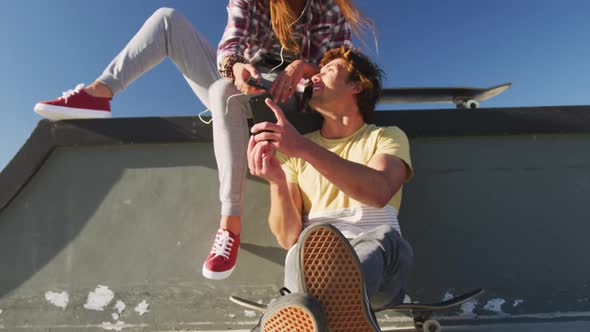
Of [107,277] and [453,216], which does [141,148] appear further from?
[453,216]

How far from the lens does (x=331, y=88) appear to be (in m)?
1.50

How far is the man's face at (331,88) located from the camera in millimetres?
1501

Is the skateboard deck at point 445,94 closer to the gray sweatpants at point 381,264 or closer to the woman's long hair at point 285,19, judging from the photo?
the woman's long hair at point 285,19

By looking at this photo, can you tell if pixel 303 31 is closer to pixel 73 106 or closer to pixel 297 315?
pixel 73 106

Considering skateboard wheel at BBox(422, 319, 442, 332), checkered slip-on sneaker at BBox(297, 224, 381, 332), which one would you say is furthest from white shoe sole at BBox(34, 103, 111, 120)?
skateboard wheel at BBox(422, 319, 442, 332)

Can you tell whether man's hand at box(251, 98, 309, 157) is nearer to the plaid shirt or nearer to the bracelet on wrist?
the bracelet on wrist

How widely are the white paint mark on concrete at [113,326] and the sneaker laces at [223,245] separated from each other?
1.85 ft

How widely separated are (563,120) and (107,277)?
2.23 metres

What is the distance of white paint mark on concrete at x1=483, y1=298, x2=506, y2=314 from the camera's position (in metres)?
1.63

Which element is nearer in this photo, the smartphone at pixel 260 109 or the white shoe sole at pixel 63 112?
the smartphone at pixel 260 109

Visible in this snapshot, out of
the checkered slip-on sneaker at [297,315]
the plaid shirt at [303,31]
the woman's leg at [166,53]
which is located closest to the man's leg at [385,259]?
the checkered slip-on sneaker at [297,315]

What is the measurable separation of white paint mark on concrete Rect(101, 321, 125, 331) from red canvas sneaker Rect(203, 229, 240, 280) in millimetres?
488

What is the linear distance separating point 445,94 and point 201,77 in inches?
108

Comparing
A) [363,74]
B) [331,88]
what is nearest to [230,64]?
[331,88]
